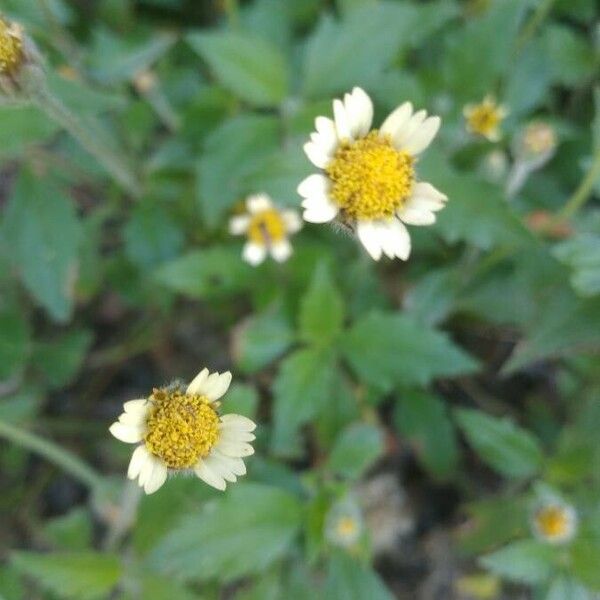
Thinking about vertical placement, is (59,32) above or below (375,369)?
above

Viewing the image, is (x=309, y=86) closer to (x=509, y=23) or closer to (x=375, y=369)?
(x=509, y=23)

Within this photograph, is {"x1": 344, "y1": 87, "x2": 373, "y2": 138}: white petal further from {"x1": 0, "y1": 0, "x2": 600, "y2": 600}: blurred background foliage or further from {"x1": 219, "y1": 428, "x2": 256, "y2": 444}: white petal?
{"x1": 219, "y1": 428, "x2": 256, "y2": 444}: white petal

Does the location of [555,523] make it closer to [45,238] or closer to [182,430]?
[182,430]

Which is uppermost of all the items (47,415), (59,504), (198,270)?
(198,270)

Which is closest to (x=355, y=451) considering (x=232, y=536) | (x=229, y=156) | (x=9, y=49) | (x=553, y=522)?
(x=232, y=536)

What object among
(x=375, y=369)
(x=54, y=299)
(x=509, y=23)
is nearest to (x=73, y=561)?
(x=54, y=299)

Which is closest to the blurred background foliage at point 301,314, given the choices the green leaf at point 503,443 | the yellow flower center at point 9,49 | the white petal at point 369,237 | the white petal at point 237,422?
the green leaf at point 503,443

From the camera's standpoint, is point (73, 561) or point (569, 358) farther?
point (569, 358)
